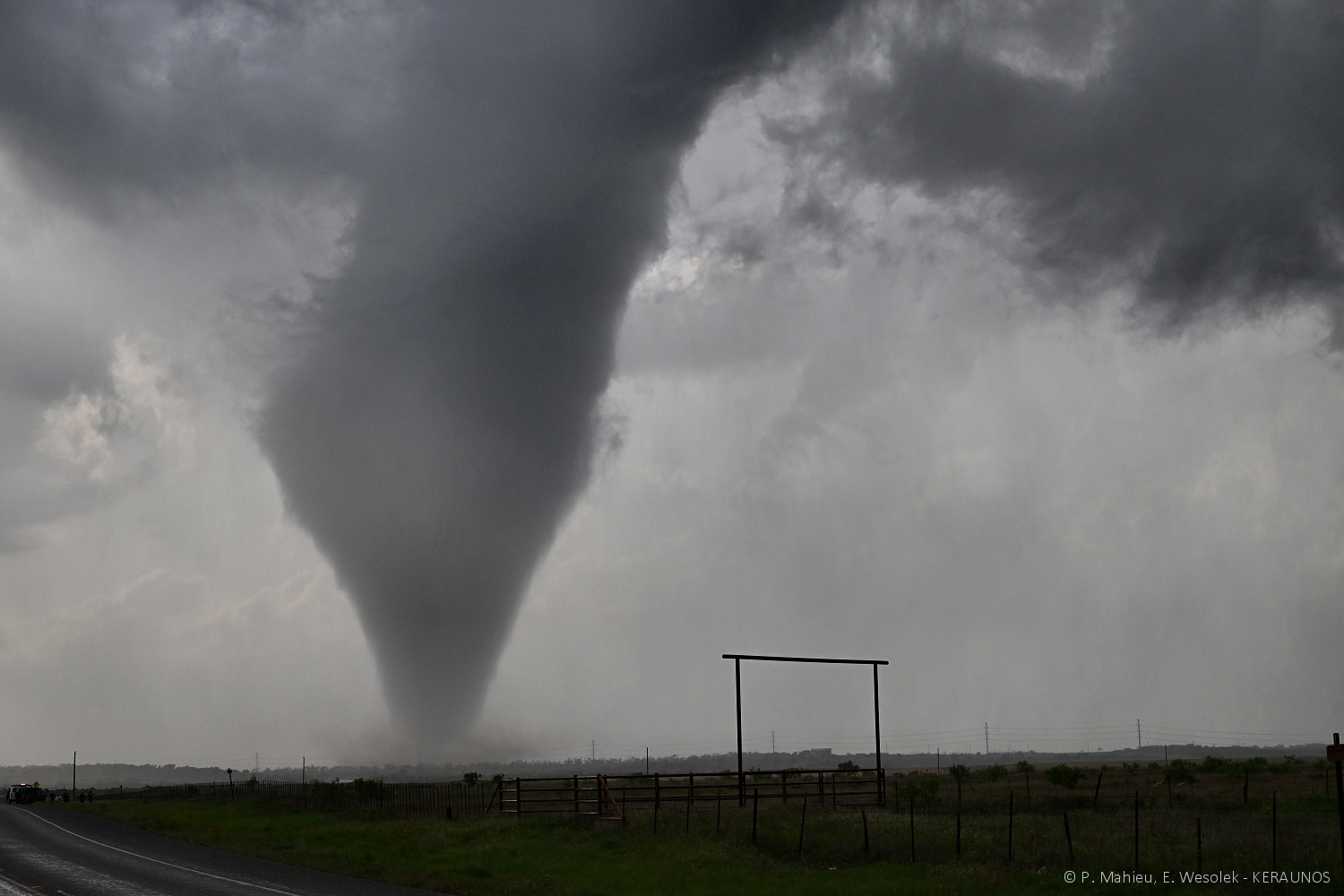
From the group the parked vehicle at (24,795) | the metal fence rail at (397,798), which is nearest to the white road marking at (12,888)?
the metal fence rail at (397,798)

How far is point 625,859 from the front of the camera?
33844 millimetres

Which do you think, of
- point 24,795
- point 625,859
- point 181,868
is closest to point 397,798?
point 181,868

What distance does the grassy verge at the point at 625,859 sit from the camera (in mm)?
27047

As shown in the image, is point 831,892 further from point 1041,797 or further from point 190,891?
point 1041,797

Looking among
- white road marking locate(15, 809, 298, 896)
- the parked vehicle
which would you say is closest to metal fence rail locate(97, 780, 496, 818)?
white road marking locate(15, 809, 298, 896)

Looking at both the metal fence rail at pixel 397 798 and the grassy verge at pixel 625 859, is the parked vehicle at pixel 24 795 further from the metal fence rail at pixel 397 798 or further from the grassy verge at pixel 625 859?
the grassy verge at pixel 625 859

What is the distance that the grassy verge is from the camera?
27047mm

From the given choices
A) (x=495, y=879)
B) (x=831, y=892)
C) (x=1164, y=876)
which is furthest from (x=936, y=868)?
(x=495, y=879)

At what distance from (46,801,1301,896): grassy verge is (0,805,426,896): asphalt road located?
5.65ft

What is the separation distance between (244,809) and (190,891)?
50326 mm

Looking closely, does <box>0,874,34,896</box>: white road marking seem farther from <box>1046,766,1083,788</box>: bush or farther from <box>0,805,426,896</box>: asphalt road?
<box>1046,766,1083,788</box>: bush

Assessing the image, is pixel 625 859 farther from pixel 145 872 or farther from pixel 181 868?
pixel 145 872

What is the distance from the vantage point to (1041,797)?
55.1m

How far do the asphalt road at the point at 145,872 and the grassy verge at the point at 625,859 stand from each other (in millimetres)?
1722
